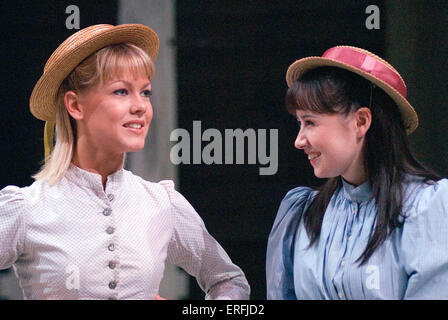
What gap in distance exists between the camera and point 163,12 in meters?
2.98

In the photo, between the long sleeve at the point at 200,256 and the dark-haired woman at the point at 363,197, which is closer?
the dark-haired woman at the point at 363,197

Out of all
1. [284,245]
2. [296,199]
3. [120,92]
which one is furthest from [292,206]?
[120,92]

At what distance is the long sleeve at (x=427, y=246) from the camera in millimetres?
2400

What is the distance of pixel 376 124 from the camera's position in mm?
2602

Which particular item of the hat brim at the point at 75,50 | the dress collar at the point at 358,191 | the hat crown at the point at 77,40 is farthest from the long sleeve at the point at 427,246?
the hat crown at the point at 77,40

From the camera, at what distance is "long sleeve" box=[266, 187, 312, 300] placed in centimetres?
273

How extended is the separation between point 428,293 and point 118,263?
1.12m

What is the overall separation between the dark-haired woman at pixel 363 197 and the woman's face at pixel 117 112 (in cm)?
58

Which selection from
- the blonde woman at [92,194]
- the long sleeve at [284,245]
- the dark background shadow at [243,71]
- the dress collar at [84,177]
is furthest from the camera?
the dark background shadow at [243,71]

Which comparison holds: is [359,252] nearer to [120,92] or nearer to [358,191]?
[358,191]

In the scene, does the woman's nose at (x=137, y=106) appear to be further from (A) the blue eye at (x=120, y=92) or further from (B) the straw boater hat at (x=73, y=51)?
(B) the straw boater hat at (x=73, y=51)

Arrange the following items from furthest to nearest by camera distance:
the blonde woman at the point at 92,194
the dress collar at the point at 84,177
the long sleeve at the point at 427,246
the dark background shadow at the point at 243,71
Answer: the dark background shadow at the point at 243,71
the dress collar at the point at 84,177
the blonde woman at the point at 92,194
the long sleeve at the point at 427,246

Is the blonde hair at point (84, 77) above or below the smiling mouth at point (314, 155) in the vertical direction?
above

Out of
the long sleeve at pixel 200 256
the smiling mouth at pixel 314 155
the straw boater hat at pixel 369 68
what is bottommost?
the long sleeve at pixel 200 256
